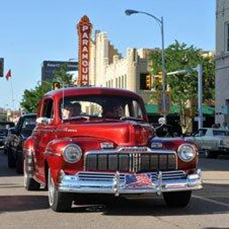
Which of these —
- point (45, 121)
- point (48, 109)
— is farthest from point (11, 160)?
point (45, 121)

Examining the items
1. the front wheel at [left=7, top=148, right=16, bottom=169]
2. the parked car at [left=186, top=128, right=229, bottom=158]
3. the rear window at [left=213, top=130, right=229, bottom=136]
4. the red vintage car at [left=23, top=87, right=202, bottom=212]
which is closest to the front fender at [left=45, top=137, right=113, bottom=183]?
the red vintage car at [left=23, top=87, right=202, bottom=212]

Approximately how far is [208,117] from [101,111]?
4802 centimetres

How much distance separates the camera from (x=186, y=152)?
1011 centimetres

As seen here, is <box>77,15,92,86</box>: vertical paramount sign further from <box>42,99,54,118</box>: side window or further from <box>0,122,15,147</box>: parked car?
<box>42,99,54,118</box>: side window

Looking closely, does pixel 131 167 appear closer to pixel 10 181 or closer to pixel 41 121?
pixel 41 121

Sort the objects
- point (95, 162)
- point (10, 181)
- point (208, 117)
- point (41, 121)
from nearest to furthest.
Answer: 1. point (95, 162)
2. point (41, 121)
3. point (10, 181)
4. point (208, 117)

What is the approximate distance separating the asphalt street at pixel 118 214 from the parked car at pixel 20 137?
17.1 ft

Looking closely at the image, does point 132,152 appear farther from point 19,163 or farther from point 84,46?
point 84,46

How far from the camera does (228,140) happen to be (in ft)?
100

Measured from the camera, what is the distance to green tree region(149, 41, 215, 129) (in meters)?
55.3

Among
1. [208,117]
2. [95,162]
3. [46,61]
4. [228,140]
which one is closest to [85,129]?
[95,162]

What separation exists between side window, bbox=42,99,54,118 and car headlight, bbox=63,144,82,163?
1955 millimetres

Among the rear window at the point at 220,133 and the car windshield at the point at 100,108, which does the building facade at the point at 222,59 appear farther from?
the car windshield at the point at 100,108

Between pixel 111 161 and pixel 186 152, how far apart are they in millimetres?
1288
